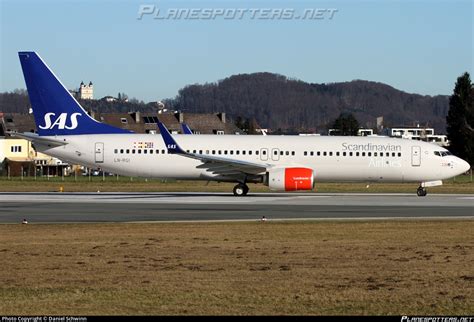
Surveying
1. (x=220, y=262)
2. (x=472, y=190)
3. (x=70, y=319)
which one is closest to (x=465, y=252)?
(x=220, y=262)

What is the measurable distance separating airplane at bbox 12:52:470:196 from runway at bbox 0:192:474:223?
1526mm

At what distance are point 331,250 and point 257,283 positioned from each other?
17.6ft

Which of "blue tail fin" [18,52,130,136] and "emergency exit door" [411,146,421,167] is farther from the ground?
"blue tail fin" [18,52,130,136]

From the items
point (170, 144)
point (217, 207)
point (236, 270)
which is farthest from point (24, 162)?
point (236, 270)

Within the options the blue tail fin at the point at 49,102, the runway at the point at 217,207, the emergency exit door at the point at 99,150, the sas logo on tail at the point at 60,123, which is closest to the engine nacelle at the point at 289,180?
the runway at the point at 217,207

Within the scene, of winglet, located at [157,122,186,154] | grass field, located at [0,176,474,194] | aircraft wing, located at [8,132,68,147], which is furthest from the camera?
grass field, located at [0,176,474,194]

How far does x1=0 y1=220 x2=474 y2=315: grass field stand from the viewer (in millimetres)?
13648

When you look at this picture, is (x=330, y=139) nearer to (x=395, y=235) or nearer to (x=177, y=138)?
(x=177, y=138)

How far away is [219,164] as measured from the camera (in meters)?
44.5

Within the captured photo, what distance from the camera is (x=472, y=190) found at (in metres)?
54.5

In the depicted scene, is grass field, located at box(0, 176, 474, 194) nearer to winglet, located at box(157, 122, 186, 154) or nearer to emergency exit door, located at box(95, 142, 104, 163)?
emergency exit door, located at box(95, 142, 104, 163)

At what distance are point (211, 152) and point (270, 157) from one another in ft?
9.82

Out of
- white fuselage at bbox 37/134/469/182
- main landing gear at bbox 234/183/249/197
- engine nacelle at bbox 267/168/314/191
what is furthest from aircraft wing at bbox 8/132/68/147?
engine nacelle at bbox 267/168/314/191

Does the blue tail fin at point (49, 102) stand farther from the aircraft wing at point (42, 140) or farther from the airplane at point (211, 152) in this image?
the aircraft wing at point (42, 140)
